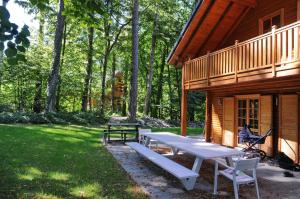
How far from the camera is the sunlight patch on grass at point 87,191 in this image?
5.93 m

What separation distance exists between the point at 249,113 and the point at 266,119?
1101 millimetres

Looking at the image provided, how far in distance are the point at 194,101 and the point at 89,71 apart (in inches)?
361

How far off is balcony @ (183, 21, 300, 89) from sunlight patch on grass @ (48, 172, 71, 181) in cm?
538

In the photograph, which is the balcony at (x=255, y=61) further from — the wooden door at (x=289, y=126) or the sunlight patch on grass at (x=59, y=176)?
the sunlight patch on grass at (x=59, y=176)

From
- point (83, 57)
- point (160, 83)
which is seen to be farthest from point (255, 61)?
point (160, 83)

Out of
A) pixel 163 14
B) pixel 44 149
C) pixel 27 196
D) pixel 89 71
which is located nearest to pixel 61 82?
pixel 89 71

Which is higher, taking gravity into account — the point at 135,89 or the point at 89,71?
the point at 89,71

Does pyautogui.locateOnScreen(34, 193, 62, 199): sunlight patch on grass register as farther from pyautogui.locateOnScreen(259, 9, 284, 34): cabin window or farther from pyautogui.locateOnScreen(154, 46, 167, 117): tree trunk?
pyautogui.locateOnScreen(154, 46, 167, 117): tree trunk

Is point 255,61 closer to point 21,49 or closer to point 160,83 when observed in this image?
point 21,49

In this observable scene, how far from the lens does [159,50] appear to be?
3297 cm

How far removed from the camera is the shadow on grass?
6059 millimetres

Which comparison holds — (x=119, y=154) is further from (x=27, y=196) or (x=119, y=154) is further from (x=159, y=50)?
(x=159, y=50)

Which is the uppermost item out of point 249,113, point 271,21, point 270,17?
point 270,17

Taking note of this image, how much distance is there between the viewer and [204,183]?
23.1 ft
